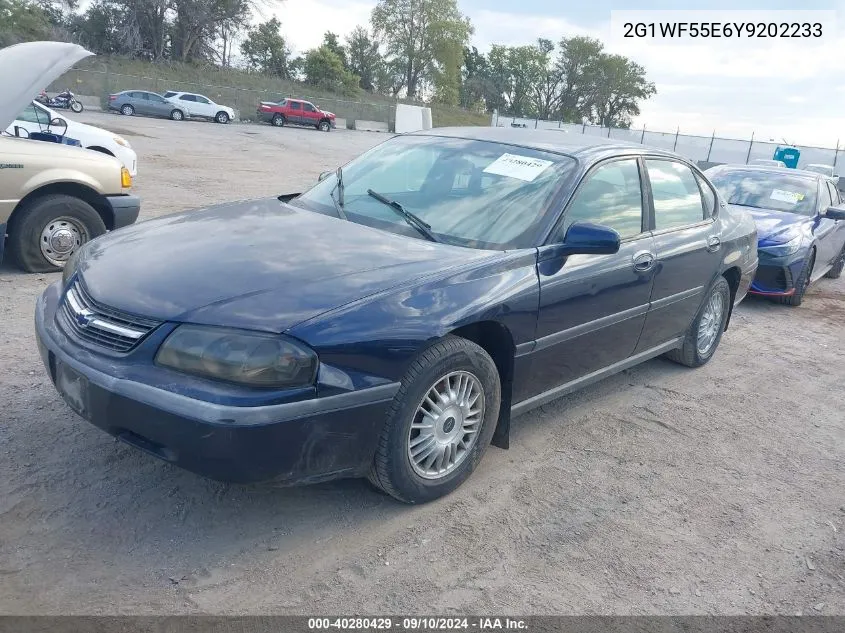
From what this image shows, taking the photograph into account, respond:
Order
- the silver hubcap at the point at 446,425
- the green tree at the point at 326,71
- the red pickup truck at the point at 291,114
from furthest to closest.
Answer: the green tree at the point at 326,71 < the red pickup truck at the point at 291,114 < the silver hubcap at the point at 446,425

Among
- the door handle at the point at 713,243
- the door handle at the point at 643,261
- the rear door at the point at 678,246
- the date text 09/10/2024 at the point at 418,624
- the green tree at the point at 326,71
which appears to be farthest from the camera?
the green tree at the point at 326,71

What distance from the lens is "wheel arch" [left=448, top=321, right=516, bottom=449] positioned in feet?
10.7

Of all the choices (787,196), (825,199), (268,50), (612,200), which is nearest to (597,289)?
(612,200)

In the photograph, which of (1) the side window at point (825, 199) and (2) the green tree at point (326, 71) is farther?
(2) the green tree at point (326, 71)

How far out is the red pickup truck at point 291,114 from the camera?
38781 millimetres

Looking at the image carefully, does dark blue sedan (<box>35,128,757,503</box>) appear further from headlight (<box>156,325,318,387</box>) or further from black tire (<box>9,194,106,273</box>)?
black tire (<box>9,194,106,273</box>)

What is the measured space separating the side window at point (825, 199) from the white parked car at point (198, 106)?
32475 millimetres

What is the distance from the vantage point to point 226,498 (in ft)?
10.1

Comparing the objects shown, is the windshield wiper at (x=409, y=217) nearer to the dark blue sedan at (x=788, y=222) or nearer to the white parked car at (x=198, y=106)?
the dark blue sedan at (x=788, y=222)

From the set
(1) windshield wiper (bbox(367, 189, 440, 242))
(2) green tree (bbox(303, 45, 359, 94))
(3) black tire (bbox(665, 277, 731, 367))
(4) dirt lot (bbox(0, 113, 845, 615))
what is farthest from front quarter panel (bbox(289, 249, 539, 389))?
(2) green tree (bbox(303, 45, 359, 94))

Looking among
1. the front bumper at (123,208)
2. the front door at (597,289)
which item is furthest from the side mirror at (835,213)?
the front bumper at (123,208)

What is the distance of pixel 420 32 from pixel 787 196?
2893 inches

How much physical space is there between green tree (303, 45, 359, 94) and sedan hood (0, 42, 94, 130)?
2379 inches

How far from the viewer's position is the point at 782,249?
7.51 meters
